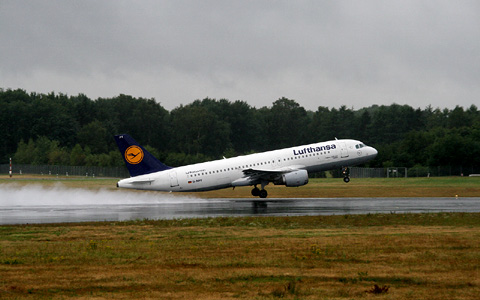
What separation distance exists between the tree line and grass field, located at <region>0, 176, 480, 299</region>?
10950cm

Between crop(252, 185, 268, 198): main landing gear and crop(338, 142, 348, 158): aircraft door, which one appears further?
crop(338, 142, 348, 158): aircraft door

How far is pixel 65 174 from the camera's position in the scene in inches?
4532

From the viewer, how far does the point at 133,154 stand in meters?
48.4

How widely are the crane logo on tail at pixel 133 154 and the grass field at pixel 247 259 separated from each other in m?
17.0

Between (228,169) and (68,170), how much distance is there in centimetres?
7315

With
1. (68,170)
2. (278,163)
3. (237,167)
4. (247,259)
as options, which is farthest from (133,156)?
(68,170)

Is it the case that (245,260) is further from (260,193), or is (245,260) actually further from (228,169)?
(260,193)

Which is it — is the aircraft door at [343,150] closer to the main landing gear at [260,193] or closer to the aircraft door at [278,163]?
the aircraft door at [278,163]

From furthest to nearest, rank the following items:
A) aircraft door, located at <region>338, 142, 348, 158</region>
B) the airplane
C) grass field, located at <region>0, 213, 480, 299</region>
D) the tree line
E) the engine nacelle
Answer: the tree line → aircraft door, located at <region>338, 142, 348, 158</region> → the engine nacelle → the airplane → grass field, located at <region>0, 213, 480, 299</region>

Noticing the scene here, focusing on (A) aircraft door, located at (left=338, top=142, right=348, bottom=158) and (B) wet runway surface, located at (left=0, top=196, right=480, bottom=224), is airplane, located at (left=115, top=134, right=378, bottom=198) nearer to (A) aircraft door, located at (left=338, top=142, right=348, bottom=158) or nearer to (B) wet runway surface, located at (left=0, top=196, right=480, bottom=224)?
(A) aircraft door, located at (left=338, top=142, right=348, bottom=158)

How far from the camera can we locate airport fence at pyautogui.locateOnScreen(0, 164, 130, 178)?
10704cm

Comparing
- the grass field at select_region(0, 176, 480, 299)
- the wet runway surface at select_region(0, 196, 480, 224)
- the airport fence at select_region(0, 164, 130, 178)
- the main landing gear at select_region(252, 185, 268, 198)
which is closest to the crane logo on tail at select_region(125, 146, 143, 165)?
the wet runway surface at select_region(0, 196, 480, 224)

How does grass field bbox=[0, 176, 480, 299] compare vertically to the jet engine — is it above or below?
below

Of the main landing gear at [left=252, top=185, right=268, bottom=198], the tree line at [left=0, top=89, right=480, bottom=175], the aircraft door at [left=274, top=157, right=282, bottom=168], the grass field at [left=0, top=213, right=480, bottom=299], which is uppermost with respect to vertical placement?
the tree line at [left=0, top=89, right=480, bottom=175]
